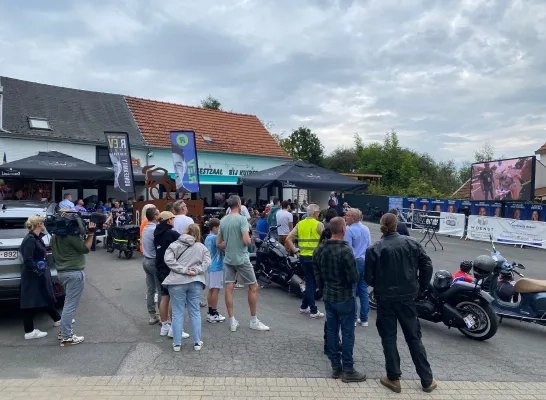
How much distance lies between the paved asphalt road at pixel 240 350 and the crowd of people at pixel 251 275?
22 cm

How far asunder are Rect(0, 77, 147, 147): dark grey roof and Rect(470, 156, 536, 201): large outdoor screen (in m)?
16.1

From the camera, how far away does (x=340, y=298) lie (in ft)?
15.3

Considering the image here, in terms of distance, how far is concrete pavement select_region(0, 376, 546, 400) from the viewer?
417 centimetres

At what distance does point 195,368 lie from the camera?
15.7ft

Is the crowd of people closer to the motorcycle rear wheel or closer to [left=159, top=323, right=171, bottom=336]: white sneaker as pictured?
[left=159, top=323, right=171, bottom=336]: white sneaker

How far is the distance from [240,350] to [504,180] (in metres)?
18.1

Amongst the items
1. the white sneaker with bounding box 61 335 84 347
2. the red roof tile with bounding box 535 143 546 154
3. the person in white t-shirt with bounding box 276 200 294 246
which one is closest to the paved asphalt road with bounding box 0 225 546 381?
the white sneaker with bounding box 61 335 84 347

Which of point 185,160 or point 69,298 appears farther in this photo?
point 185,160

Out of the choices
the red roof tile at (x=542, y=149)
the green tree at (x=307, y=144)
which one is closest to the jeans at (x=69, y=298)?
the red roof tile at (x=542, y=149)

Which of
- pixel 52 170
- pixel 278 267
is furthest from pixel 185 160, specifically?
pixel 278 267

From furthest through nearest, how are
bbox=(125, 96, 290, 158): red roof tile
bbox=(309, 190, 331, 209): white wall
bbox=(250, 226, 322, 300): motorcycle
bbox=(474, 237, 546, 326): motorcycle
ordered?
bbox=(309, 190, 331, 209): white wall → bbox=(125, 96, 290, 158): red roof tile → bbox=(250, 226, 322, 300): motorcycle → bbox=(474, 237, 546, 326): motorcycle

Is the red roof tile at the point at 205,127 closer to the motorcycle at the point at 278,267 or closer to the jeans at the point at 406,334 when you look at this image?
the motorcycle at the point at 278,267

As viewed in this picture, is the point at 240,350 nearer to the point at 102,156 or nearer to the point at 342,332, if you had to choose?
the point at 342,332

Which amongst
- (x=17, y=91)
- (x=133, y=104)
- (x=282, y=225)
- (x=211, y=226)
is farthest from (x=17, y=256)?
(x=133, y=104)
